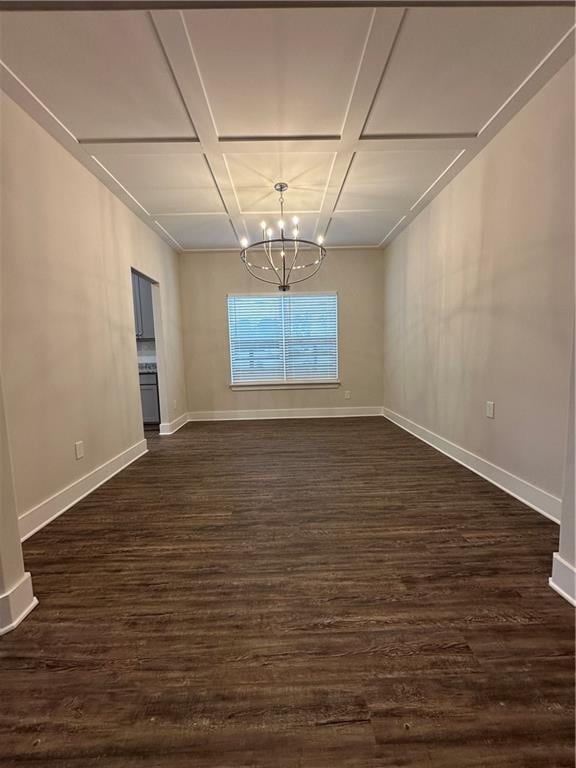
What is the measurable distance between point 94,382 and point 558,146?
3739mm

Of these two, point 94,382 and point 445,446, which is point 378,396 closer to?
point 445,446

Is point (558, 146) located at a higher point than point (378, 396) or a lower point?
higher

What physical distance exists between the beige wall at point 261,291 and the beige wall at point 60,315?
1.84 m

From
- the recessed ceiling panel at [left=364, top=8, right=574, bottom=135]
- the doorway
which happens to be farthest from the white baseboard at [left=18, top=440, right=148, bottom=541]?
the recessed ceiling panel at [left=364, top=8, right=574, bottom=135]

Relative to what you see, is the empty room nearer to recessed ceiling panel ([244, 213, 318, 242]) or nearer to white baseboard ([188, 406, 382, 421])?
recessed ceiling panel ([244, 213, 318, 242])

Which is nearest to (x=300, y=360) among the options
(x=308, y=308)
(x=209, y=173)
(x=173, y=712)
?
(x=308, y=308)

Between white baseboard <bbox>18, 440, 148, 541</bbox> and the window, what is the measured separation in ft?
8.62

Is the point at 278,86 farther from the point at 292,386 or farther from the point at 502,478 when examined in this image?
the point at 292,386

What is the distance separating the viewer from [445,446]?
3533 millimetres

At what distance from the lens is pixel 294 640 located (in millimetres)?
1268

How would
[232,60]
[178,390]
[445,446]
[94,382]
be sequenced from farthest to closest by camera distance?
[178,390]
[445,446]
[94,382]
[232,60]

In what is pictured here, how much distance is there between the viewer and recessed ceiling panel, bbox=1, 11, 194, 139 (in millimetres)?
1682

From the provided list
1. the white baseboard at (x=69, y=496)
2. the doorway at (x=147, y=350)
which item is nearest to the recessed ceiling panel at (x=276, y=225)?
the doorway at (x=147, y=350)

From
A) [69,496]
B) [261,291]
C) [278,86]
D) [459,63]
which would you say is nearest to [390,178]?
[459,63]
